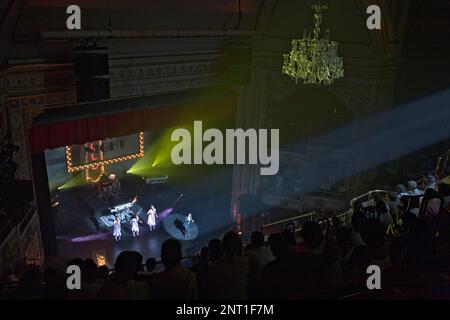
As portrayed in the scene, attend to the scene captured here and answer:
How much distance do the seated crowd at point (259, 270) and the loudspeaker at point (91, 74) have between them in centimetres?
272

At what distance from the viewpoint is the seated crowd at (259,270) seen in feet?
12.0

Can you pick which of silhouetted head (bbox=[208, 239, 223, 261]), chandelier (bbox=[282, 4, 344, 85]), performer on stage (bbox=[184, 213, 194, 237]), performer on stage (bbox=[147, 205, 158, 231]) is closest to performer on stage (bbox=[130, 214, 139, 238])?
performer on stage (bbox=[147, 205, 158, 231])

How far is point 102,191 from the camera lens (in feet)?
40.7

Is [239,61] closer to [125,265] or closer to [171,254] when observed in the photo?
[171,254]

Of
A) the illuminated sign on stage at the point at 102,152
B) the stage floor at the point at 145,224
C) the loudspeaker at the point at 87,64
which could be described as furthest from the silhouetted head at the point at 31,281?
the illuminated sign on stage at the point at 102,152

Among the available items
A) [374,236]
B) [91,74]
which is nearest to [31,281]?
[91,74]

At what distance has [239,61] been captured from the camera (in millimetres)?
8539

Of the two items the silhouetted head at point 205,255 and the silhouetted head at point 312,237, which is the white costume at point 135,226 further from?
the silhouetted head at point 312,237

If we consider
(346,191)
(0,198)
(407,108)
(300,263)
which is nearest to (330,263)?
(300,263)

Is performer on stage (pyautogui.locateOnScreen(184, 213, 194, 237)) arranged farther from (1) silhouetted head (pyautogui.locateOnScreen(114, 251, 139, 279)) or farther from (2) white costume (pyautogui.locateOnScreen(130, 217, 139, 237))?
(1) silhouetted head (pyautogui.locateOnScreen(114, 251, 139, 279))

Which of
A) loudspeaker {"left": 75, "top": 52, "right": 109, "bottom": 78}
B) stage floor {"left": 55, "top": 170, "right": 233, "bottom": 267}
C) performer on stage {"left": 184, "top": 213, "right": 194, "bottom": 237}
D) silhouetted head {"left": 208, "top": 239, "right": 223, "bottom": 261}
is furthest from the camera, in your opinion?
performer on stage {"left": 184, "top": 213, "right": 194, "bottom": 237}

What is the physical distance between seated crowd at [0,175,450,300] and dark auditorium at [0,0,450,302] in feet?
0.05

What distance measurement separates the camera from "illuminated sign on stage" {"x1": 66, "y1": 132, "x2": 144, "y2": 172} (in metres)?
12.2
